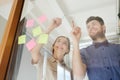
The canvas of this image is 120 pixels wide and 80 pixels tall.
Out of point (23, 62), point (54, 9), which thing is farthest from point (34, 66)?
point (54, 9)

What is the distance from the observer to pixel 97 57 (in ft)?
2.81

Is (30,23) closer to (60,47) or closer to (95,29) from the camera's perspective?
(60,47)

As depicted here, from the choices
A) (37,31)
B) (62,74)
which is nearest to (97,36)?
(62,74)

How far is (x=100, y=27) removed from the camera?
922 mm

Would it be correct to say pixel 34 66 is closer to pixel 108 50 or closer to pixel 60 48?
pixel 60 48

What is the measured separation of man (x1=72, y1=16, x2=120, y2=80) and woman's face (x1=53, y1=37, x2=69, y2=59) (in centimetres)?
5

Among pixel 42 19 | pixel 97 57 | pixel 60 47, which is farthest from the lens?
pixel 42 19

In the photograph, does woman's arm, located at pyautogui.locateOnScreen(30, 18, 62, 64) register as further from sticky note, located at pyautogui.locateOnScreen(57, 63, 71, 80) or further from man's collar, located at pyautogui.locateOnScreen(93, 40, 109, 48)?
man's collar, located at pyautogui.locateOnScreen(93, 40, 109, 48)

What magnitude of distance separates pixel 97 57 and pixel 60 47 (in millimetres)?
225

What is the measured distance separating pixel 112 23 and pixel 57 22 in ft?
1.06

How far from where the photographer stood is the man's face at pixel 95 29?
2.97 feet

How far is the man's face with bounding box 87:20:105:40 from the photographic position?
2.97 feet

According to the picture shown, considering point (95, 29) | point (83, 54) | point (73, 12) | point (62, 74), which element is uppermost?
point (73, 12)

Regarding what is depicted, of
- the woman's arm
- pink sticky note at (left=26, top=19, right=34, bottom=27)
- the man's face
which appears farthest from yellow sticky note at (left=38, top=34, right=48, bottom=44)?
the man's face
